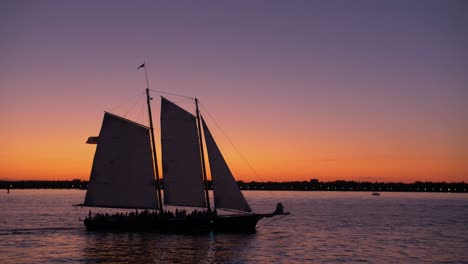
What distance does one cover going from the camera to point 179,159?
64.4 m

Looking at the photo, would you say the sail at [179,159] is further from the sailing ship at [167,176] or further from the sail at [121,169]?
the sail at [121,169]

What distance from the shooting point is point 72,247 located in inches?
2397

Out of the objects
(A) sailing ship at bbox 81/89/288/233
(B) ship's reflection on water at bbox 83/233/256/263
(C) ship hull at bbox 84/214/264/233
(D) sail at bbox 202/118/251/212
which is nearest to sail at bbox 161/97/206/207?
(A) sailing ship at bbox 81/89/288/233

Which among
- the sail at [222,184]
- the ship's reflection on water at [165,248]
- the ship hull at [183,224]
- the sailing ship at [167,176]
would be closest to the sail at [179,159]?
the sailing ship at [167,176]

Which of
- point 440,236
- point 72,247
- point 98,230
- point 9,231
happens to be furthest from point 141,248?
point 440,236

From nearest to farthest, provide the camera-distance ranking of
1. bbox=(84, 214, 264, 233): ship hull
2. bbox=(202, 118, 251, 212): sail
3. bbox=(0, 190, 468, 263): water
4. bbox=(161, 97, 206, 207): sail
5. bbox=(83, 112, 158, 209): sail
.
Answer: bbox=(0, 190, 468, 263): water
bbox=(202, 118, 251, 212): sail
bbox=(161, 97, 206, 207): sail
bbox=(83, 112, 158, 209): sail
bbox=(84, 214, 264, 233): ship hull

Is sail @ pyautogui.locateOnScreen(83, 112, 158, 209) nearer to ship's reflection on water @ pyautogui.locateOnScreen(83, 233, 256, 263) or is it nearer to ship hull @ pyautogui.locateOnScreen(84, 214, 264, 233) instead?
ship hull @ pyautogui.locateOnScreen(84, 214, 264, 233)

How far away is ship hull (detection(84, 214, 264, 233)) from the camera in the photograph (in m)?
65.9

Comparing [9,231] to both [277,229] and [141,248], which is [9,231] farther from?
[277,229]

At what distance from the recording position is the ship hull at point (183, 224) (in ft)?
216

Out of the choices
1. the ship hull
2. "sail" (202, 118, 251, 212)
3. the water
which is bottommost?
the water

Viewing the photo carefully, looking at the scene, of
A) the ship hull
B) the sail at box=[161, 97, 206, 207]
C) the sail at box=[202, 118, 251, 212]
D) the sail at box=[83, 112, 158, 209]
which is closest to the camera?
the sail at box=[202, 118, 251, 212]

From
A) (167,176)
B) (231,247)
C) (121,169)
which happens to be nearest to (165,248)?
(231,247)

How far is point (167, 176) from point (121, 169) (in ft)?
18.8
